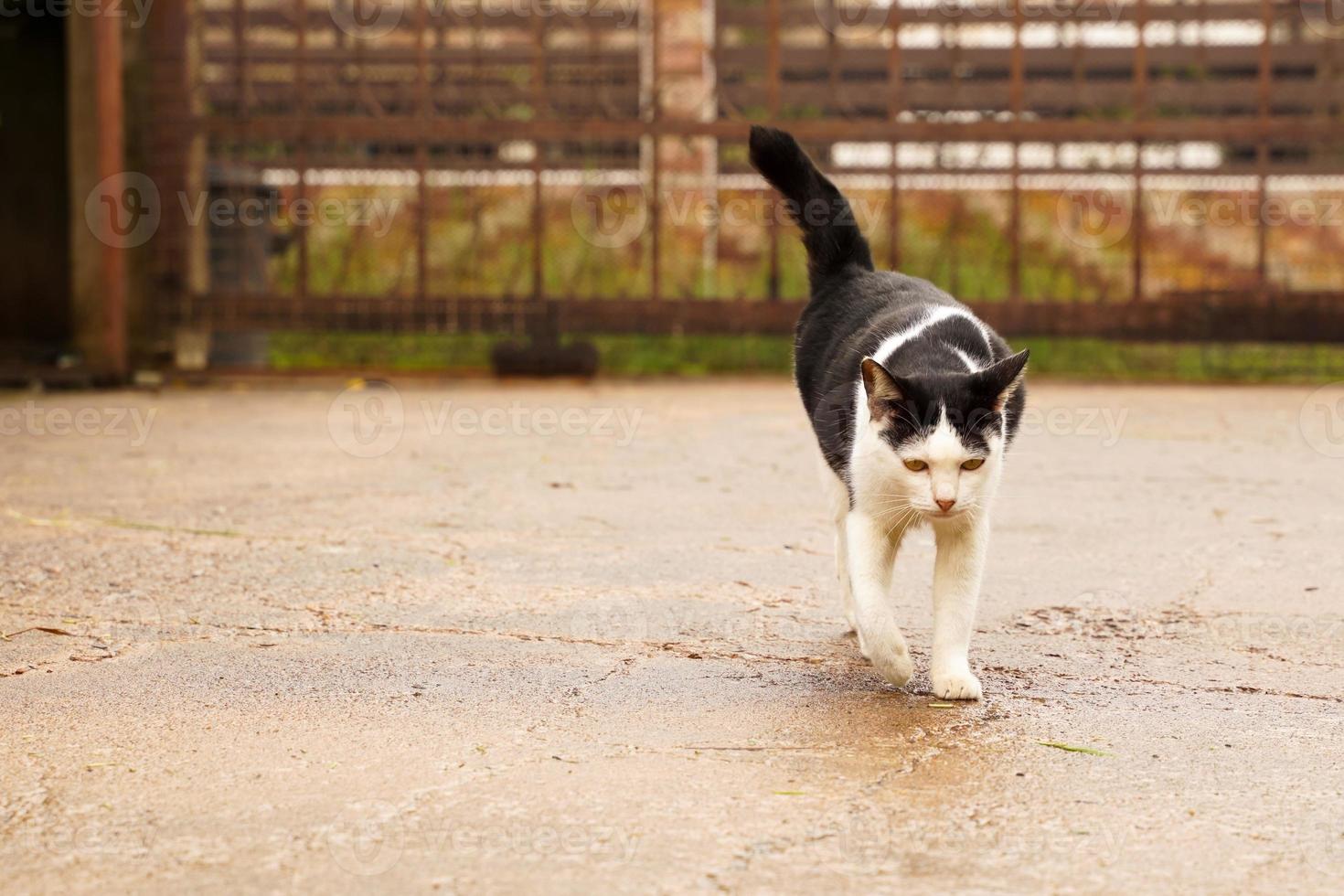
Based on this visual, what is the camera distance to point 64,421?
715 centimetres

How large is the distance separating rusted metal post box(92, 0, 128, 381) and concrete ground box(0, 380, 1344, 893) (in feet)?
11.1

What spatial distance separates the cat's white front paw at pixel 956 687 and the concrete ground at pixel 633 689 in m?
0.03

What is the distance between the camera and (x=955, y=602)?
2.89 metres

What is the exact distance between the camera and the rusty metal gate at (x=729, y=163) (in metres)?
9.15

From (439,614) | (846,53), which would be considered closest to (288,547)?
(439,614)
